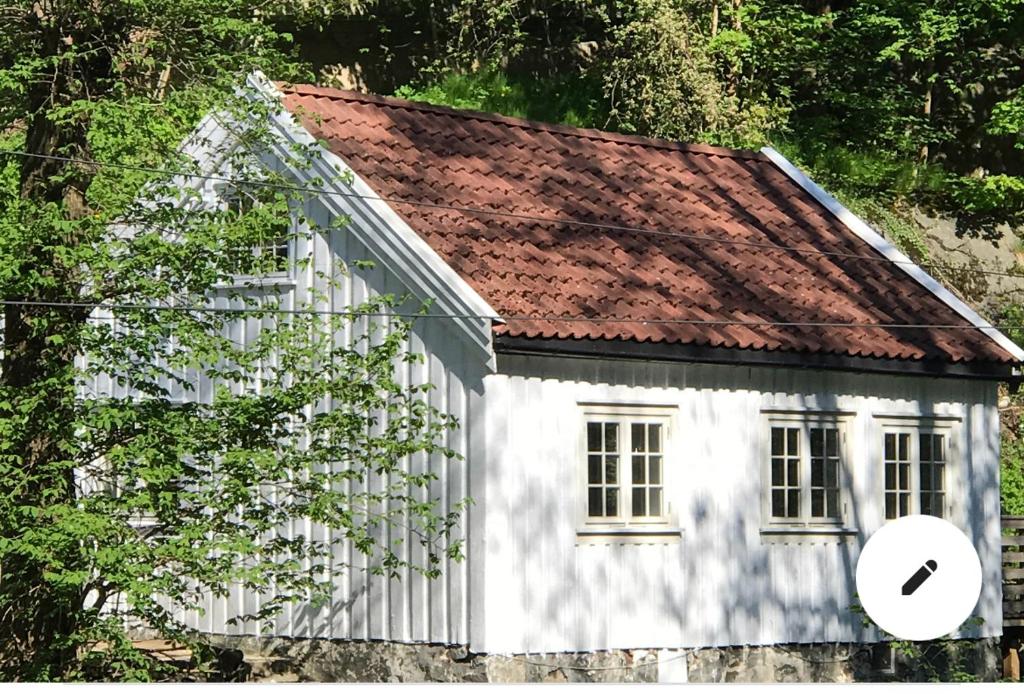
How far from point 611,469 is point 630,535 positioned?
0.69m

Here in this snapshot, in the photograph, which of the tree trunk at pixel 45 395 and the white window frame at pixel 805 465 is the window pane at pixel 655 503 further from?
the tree trunk at pixel 45 395

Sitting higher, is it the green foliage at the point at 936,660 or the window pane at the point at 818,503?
the window pane at the point at 818,503

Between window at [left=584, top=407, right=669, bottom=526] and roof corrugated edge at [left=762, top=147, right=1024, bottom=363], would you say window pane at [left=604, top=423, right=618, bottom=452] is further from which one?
roof corrugated edge at [left=762, top=147, right=1024, bottom=363]

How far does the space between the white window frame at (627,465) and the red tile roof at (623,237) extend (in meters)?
0.80

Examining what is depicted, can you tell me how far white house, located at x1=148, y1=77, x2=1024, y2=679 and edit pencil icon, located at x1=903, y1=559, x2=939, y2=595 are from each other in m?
5.08

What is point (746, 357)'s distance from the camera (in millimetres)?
17844

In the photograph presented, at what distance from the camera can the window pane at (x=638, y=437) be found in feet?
57.4

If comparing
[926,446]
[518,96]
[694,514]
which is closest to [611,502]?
[694,514]

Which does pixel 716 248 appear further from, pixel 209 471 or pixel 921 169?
pixel 921 169

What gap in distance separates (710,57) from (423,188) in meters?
17.7

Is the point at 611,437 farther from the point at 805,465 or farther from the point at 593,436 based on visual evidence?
the point at 805,465

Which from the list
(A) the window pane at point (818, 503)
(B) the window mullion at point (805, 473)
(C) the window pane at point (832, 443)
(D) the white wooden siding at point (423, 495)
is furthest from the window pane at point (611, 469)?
(C) the window pane at point (832, 443)

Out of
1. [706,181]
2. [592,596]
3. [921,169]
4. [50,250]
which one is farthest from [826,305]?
[921,169]

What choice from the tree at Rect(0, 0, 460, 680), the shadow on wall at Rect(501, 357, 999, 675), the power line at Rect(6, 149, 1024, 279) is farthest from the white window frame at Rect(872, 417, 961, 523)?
the tree at Rect(0, 0, 460, 680)
